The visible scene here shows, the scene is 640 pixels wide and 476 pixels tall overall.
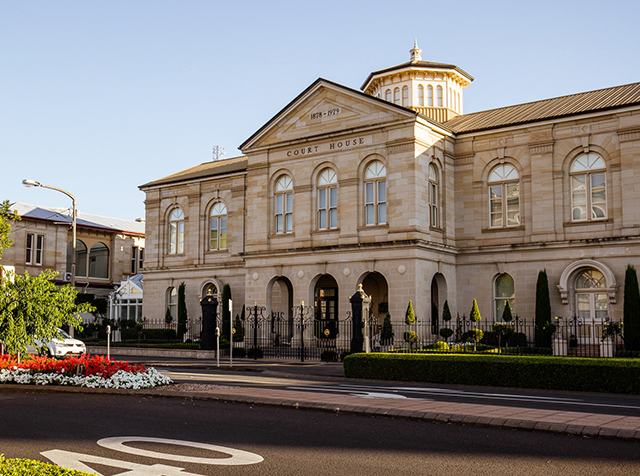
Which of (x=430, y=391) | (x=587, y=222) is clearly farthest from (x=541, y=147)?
(x=430, y=391)

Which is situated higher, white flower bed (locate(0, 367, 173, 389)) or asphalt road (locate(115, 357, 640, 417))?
white flower bed (locate(0, 367, 173, 389))

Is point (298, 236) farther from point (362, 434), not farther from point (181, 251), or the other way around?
point (362, 434)

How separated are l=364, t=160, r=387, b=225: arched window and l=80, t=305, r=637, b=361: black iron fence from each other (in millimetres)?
5368

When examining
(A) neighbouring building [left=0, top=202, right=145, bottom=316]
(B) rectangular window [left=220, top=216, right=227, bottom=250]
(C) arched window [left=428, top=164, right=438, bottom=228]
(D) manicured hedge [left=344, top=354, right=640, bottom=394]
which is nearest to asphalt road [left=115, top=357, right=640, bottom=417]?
(D) manicured hedge [left=344, top=354, right=640, bottom=394]

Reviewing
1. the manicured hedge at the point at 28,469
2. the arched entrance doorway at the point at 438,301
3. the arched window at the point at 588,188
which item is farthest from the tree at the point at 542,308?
the manicured hedge at the point at 28,469

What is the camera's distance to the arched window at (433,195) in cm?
3456

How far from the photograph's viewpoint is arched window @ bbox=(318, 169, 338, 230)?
118 feet

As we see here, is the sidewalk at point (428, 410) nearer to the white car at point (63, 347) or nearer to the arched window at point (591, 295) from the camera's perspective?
the white car at point (63, 347)

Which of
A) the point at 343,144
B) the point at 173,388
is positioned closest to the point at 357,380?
the point at 173,388

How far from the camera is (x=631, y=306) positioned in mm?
29422

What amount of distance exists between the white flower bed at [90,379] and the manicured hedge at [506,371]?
6872mm

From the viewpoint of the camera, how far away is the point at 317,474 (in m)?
7.55

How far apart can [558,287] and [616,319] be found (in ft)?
9.60

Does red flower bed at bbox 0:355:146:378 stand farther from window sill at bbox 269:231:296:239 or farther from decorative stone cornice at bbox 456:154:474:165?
decorative stone cornice at bbox 456:154:474:165
